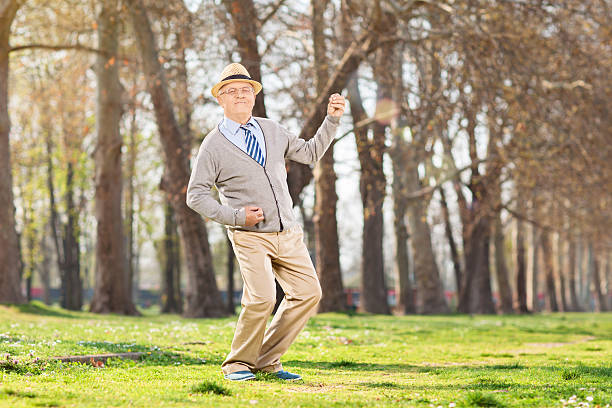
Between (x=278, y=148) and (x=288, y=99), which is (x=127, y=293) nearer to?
(x=288, y=99)

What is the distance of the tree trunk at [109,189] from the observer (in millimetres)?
22062

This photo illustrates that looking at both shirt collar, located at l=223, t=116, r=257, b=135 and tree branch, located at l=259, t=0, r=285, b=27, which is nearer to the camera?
shirt collar, located at l=223, t=116, r=257, b=135

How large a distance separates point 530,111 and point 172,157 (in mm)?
8327

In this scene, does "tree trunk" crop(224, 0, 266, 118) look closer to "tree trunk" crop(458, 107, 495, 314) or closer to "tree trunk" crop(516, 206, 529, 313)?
"tree trunk" crop(458, 107, 495, 314)

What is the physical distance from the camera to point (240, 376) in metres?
6.30

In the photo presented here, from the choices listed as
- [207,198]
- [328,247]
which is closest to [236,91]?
[207,198]

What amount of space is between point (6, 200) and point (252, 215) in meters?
13.7

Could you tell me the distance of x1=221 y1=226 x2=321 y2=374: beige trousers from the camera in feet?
21.0

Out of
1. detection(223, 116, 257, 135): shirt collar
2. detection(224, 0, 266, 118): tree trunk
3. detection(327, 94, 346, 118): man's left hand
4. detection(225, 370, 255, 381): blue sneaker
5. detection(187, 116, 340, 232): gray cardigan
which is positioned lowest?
detection(225, 370, 255, 381): blue sneaker

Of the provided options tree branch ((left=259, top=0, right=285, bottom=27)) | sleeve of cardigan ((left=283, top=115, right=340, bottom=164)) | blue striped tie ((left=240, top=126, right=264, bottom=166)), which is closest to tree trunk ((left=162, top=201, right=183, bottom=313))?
tree branch ((left=259, top=0, right=285, bottom=27))

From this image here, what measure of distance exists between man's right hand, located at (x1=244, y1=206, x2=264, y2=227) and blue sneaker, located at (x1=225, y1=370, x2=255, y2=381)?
1162mm

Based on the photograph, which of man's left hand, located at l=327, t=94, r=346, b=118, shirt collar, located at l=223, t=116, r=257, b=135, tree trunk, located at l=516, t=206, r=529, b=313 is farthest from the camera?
tree trunk, located at l=516, t=206, r=529, b=313

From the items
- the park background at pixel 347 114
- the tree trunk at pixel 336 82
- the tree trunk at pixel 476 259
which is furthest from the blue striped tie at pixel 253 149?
the tree trunk at pixel 476 259

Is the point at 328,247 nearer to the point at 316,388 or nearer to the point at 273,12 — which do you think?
the point at 273,12
